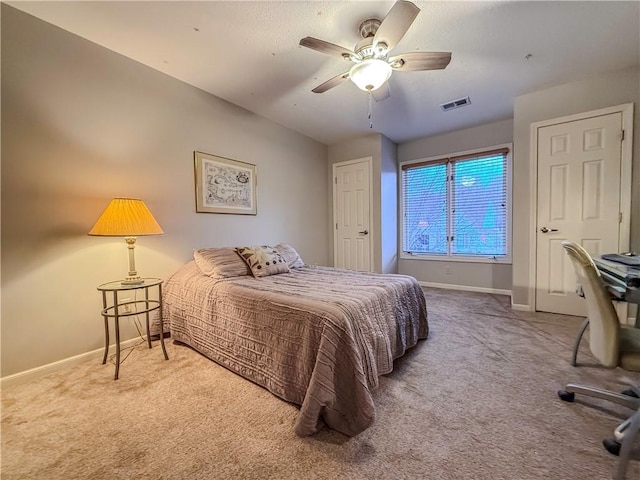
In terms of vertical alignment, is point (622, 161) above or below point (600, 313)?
above

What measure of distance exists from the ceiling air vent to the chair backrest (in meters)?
2.56

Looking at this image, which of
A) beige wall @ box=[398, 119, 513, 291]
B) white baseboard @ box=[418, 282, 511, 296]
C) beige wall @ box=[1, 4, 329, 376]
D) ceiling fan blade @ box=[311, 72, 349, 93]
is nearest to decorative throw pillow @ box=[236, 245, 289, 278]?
beige wall @ box=[1, 4, 329, 376]

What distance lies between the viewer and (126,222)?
191 cm

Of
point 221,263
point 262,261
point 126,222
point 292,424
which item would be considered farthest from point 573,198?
point 126,222

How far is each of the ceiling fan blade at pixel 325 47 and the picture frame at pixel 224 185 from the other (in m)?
1.72

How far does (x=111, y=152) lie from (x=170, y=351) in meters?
1.80

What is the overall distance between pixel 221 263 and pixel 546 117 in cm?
396

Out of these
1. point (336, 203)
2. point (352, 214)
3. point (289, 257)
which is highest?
point (336, 203)

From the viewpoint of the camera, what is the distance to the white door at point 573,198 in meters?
2.72

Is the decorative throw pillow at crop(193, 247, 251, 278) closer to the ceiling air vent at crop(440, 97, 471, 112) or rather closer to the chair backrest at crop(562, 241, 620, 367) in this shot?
the chair backrest at crop(562, 241, 620, 367)

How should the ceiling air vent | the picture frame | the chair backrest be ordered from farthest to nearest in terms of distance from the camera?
the ceiling air vent < the picture frame < the chair backrest

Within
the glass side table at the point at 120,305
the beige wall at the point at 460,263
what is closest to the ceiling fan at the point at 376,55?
the glass side table at the point at 120,305

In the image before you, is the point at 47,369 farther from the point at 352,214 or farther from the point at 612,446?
the point at 352,214

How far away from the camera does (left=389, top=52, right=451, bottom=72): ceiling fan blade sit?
1.79 m
